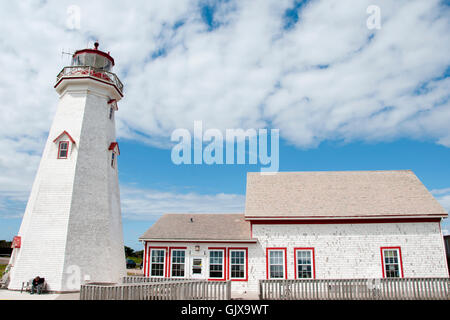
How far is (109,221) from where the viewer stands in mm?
18062

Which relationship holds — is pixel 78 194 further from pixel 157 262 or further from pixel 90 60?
pixel 90 60

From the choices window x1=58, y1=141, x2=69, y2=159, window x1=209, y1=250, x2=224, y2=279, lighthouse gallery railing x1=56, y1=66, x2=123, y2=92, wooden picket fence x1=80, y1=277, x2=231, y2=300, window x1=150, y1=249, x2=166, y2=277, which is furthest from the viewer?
lighthouse gallery railing x1=56, y1=66, x2=123, y2=92

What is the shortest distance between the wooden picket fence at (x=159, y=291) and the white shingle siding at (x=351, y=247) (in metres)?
4.00

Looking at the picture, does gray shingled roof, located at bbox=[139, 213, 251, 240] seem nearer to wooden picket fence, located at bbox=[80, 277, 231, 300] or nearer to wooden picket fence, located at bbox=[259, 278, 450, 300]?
wooden picket fence, located at bbox=[259, 278, 450, 300]

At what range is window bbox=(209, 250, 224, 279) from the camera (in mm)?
16938

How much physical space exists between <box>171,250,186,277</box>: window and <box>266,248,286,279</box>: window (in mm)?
4384

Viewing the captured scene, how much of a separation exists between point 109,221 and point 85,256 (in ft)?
7.25

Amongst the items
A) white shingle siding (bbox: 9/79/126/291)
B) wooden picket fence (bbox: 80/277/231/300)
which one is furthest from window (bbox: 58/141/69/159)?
wooden picket fence (bbox: 80/277/231/300)

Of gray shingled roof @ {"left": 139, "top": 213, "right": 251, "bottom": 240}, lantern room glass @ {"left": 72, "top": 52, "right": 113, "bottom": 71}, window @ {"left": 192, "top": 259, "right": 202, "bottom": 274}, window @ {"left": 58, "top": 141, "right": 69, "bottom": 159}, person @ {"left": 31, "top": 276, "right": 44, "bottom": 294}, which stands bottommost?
person @ {"left": 31, "top": 276, "right": 44, "bottom": 294}

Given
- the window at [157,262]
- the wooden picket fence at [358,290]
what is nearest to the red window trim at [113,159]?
the window at [157,262]

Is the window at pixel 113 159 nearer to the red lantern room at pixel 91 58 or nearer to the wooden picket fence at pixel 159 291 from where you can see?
the red lantern room at pixel 91 58

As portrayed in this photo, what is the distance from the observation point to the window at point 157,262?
683 inches

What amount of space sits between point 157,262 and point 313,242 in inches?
319
